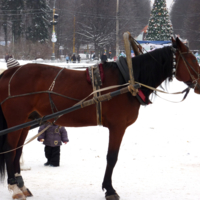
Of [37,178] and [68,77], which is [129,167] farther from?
[68,77]

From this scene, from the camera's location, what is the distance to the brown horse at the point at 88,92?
172 inches

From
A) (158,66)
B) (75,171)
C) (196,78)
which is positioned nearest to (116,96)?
(158,66)

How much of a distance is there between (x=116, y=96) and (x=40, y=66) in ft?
3.78

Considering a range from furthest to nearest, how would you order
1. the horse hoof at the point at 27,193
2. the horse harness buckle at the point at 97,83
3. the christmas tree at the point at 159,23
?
the christmas tree at the point at 159,23 < the horse hoof at the point at 27,193 < the horse harness buckle at the point at 97,83

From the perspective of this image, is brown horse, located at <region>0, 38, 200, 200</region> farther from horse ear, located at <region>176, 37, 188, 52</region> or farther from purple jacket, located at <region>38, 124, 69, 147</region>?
purple jacket, located at <region>38, 124, 69, 147</region>

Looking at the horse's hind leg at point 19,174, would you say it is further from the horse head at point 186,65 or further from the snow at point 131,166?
the horse head at point 186,65

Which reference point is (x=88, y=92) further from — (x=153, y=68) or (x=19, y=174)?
(x=19, y=174)

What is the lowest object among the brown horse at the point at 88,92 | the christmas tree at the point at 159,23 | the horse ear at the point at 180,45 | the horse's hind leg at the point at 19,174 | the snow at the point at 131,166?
the snow at the point at 131,166

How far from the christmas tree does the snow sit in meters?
30.7

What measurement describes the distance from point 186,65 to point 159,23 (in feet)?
118

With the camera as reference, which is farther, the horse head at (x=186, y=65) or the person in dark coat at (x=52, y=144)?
the person in dark coat at (x=52, y=144)

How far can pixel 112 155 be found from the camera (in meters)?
4.40

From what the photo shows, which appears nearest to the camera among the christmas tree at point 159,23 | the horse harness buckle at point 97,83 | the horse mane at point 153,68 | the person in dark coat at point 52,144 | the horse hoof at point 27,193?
the horse harness buckle at point 97,83

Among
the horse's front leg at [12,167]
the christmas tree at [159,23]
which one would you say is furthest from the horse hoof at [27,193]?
the christmas tree at [159,23]
